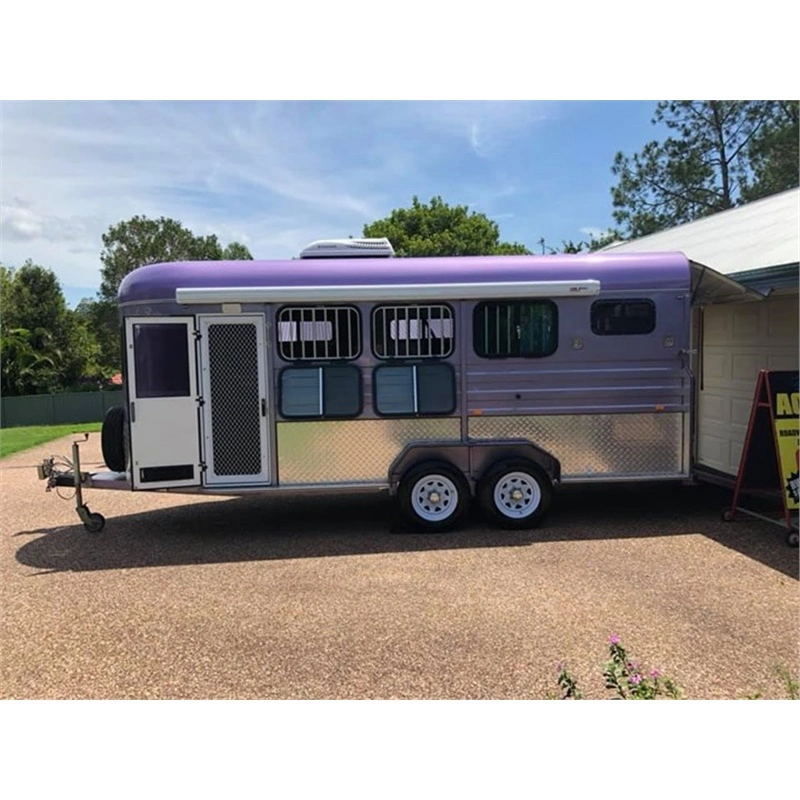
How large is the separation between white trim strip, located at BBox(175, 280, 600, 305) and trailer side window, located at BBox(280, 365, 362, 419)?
0.68 metres

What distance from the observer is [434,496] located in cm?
682

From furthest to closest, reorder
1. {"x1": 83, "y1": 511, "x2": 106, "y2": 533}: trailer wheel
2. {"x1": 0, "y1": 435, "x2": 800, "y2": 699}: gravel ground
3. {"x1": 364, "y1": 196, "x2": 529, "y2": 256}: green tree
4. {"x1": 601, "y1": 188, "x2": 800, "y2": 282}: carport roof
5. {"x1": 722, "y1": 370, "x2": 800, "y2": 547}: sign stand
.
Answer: {"x1": 364, "y1": 196, "x2": 529, "y2": 256}: green tree < {"x1": 601, "y1": 188, "x2": 800, "y2": 282}: carport roof < {"x1": 83, "y1": 511, "x2": 106, "y2": 533}: trailer wheel < {"x1": 722, "y1": 370, "x2": 800, "y2": 547}: sign stand < {"x1": 0, "y1": 435, "x2": 800, "y2": 699}: gravel ground

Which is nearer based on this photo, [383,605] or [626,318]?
[383,605]

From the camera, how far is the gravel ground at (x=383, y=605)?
12.9 ft

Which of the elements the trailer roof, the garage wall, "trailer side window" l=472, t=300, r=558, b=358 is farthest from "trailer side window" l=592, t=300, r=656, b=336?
the garage wall

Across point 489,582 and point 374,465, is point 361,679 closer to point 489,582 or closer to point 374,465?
point 489,582

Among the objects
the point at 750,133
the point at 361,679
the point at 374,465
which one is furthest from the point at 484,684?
the point at 750,133

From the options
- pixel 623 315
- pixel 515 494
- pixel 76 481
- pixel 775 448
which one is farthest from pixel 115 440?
pixel 775 448

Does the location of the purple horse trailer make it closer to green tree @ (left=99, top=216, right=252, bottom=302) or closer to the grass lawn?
the grass lawn

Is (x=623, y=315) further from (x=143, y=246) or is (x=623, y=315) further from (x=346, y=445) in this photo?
(x=143, y=246)

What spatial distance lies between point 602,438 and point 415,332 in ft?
6.90

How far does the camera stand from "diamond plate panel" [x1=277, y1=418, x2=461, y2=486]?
22.1 feet

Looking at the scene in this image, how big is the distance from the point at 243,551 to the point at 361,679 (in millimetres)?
2824

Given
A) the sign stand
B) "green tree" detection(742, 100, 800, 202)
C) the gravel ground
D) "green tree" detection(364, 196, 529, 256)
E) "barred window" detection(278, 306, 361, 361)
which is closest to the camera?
the gravel ground
